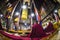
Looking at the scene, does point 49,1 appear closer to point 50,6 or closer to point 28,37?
point 50,6

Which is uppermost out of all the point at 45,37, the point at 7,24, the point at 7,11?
the point at 7,11

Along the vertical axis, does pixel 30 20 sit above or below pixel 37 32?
above

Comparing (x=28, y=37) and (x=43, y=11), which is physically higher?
(x=43, y=11)

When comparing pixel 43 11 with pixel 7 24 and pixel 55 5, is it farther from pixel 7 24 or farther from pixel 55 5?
pixel 7 24

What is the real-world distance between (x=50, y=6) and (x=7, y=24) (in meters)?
0.41

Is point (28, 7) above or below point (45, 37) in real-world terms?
above

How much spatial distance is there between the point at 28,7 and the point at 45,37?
0.97 ft

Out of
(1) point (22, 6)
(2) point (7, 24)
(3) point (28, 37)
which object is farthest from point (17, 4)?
(3) point (28, 37)

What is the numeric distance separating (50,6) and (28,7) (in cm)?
19

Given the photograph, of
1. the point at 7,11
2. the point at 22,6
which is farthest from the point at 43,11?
the point at 7,11

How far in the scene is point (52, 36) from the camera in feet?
5.76

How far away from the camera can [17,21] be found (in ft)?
5.76

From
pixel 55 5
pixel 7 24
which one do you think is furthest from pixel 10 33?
pixel 55 5

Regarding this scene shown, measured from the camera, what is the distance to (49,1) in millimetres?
1799
